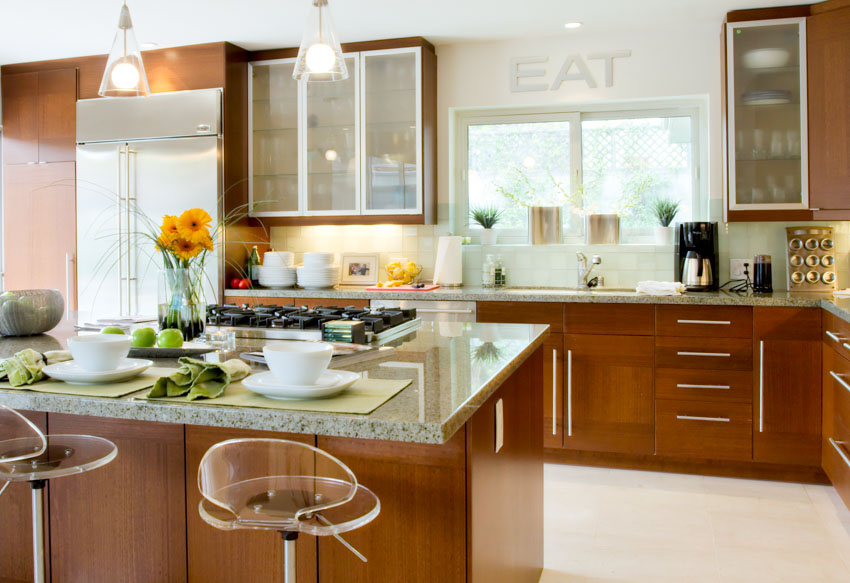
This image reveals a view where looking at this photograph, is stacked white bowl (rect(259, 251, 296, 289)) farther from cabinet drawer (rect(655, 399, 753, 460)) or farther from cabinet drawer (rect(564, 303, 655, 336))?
cabinet drawer (rect(655, 399, 753, 460))

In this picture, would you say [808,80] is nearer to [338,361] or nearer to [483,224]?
[483,224]

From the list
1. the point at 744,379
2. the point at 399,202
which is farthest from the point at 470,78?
the point at 744,379

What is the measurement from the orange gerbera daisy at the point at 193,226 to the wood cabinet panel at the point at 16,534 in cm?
67

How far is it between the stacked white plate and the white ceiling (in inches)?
54.5

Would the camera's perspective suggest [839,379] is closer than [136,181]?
Yes

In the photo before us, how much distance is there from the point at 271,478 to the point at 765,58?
11.9 feet

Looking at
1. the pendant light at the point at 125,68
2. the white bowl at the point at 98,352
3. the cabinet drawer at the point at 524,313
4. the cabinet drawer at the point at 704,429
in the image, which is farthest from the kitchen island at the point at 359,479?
the cabinet drawer at the point at 704,429

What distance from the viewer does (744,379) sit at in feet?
11.9

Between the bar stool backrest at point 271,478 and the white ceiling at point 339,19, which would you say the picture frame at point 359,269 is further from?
the bar stool backrest at point 271,478

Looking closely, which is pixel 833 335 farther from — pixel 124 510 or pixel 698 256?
pixel 124 510

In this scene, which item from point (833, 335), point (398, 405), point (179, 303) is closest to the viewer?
point (398, 405)

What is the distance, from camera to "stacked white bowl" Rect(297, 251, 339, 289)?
4.53m

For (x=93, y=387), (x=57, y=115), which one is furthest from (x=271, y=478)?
(x=57, y=115)

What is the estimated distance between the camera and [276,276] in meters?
4.59
